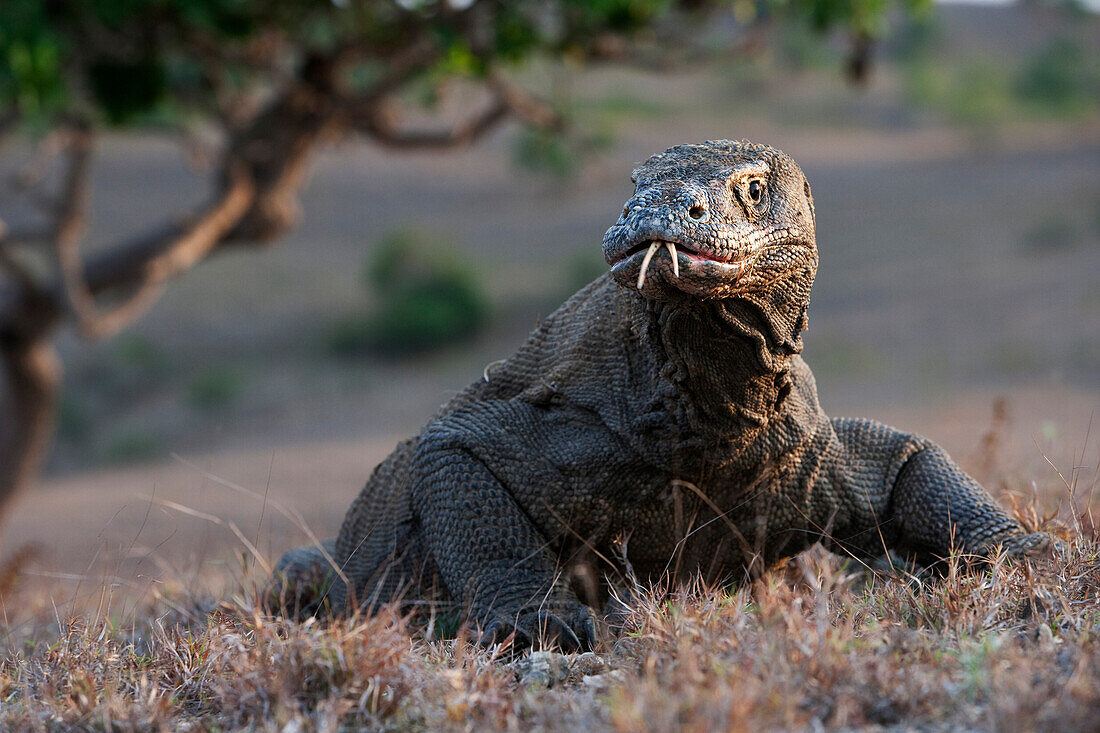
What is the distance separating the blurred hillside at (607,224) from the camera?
18.8 meters

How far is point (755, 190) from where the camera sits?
9.52ft

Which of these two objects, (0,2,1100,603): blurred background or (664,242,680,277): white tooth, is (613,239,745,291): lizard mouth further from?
(0,2,1100,603): blurred background

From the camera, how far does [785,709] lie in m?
1.99

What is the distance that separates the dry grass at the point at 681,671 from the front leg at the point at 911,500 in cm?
27

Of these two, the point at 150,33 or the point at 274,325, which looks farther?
the point at 274,325

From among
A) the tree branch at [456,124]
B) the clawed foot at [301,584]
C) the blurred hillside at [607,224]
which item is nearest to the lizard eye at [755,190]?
the clawed foot at [301,584]

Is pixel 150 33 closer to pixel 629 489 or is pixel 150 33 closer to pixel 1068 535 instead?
pixel 629 489

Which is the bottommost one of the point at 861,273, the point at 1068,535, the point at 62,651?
the point at 861,273

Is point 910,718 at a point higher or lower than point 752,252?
lower

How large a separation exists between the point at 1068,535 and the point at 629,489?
1280 mm

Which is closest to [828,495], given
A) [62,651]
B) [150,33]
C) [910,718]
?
[910,718]

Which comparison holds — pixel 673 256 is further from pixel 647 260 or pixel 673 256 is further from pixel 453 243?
pixel 453 243

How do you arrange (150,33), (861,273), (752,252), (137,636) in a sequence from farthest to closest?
(861,273), (150,33), (137,636), (752,252)

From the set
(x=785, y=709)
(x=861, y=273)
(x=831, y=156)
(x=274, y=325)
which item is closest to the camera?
(x=785, y=709)
